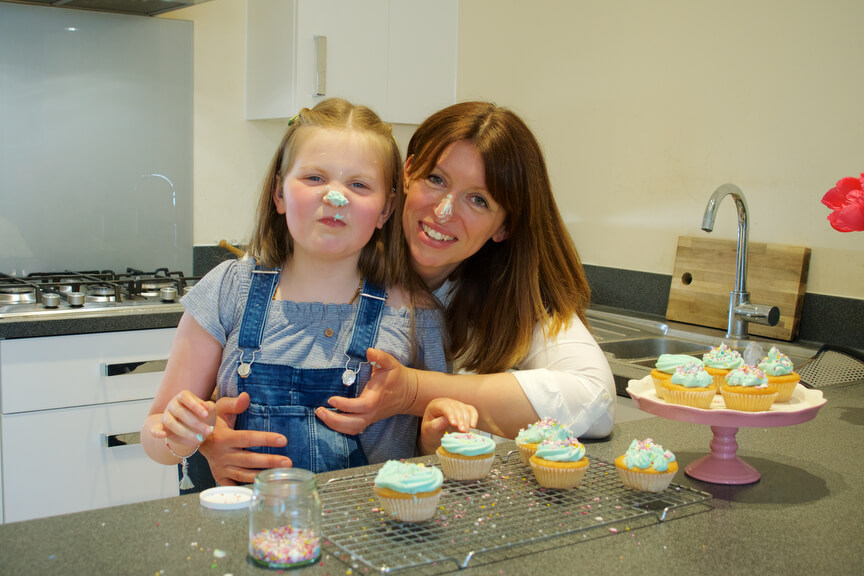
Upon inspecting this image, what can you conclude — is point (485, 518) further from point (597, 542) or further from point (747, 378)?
point (747, 378)

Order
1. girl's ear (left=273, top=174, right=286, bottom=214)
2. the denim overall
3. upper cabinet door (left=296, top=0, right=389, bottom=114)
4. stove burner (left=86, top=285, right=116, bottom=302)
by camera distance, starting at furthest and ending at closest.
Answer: upper cabinet door (left=296, top=0, right=389, bottom=114)
stove burner (left=86, top=285, right=116, bottom=302)
girl's ear (left=273, top=174, right=286, bottom=214)
the denim overall

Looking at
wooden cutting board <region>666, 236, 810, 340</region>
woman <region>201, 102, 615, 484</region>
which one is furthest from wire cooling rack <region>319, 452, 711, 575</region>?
wooden cutting board <region>666, 236, 810, 340</region>

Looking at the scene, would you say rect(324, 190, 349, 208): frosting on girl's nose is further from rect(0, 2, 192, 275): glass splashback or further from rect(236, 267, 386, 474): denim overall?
rect(0, 2, 192, 275): glass splashback

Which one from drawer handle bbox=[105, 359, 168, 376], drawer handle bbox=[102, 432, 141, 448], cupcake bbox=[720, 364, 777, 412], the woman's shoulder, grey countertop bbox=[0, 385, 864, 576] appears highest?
the woman's shoulder

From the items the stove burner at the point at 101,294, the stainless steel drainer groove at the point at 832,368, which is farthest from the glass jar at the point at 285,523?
the stove burner at the point at 101,294

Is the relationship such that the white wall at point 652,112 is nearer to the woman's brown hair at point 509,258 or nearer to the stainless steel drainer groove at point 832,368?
the stainless steel drainer groove at point 832,368

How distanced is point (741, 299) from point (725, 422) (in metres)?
1.19

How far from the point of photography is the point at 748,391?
1.12m

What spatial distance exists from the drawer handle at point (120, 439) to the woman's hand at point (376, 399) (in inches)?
49.4

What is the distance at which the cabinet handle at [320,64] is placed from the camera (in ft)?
9.75

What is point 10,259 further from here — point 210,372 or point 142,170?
point 210,372

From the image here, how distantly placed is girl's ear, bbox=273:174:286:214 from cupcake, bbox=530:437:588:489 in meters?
0.66

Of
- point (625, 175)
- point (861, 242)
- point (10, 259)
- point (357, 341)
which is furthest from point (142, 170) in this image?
point (861, 242)

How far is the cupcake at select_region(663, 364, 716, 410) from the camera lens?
1.12m
